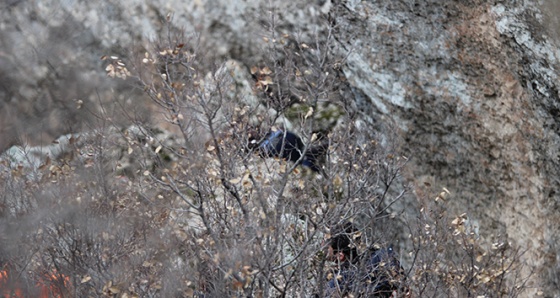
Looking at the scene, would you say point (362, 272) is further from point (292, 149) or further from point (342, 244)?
point (292, 149)

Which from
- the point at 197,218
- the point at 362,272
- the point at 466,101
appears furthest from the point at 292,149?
the point at 466,101

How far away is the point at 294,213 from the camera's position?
745cm

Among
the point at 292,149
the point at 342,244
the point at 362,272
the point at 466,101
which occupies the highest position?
the point at 466,101

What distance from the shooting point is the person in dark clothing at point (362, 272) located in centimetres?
762

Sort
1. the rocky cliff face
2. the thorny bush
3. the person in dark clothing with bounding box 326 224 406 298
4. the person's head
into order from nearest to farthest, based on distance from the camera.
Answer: the thorny bush, the person's head, the person in dark clothing with bounding box 326 224 406 298, the rocky cliff face

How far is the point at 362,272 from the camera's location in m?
7.94

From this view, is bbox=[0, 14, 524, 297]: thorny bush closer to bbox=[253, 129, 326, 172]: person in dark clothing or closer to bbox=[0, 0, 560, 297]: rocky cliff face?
bbox=[253, 129, 326, 172]: person in dark clothing

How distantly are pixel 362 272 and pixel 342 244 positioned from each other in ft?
3.80

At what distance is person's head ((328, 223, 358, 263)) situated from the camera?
7.44m

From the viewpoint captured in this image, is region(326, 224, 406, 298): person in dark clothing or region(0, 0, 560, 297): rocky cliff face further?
region(0, 0, 560, 297): rocky cliff face

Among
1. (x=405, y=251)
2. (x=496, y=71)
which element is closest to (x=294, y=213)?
(x=405, y=251)

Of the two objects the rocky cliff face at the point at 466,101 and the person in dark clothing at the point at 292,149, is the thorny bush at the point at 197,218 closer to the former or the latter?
the person in dark clothing at the point at 292,149

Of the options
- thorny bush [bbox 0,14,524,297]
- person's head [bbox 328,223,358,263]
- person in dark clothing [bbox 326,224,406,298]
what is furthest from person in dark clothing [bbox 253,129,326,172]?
person in dark clothing [bbox 326,224,406,298]

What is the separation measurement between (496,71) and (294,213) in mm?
3217
